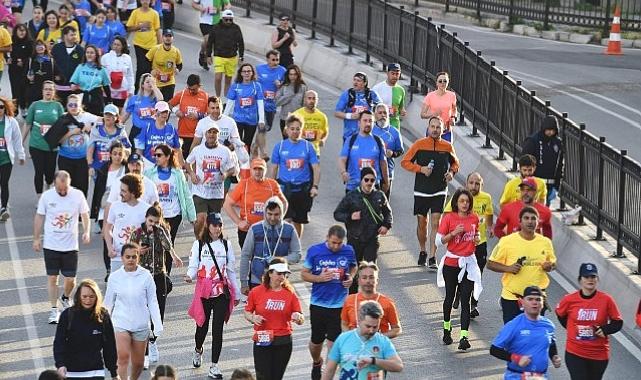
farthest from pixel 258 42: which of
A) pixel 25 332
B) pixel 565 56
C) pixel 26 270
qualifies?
pixel 25 332

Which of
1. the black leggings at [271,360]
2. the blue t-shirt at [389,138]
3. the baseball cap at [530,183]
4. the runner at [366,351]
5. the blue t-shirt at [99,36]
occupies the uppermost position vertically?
the blue t-shirt at [99,36]

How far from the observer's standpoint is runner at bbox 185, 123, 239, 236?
20.7m

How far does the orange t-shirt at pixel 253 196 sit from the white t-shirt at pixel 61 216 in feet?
5.68

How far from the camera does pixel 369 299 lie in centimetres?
1454

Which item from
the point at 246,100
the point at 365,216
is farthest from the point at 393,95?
the point at 365,216

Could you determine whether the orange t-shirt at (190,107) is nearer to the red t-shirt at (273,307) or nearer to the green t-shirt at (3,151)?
the green t-shirt at (3,151)

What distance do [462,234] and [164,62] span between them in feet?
33.0

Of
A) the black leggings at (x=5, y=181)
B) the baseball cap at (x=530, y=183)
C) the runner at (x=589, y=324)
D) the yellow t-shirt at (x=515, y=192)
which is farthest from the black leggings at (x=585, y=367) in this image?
the black leggings at (x=5, y=181)

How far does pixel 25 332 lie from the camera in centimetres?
1816

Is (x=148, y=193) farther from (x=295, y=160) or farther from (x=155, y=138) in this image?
(x=155, y=138)

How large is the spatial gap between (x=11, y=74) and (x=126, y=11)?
6037 millimetres

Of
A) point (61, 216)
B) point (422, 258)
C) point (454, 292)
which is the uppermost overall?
point (61, 216)

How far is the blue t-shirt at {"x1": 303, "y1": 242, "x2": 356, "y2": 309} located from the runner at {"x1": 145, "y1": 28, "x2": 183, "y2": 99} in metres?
10.8

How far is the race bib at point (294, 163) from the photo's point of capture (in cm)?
2047
